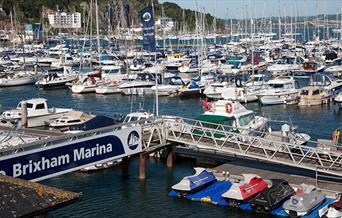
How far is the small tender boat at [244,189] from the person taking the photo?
26331mm

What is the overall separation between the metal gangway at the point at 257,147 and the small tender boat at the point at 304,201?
62.2 inches

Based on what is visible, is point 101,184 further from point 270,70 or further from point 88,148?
point 270,70

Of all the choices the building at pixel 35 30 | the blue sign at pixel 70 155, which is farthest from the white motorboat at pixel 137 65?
the building at pixel 35 30

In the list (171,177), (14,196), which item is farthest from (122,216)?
(14,196)

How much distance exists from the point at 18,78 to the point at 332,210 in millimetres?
63028

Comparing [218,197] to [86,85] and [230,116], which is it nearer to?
[230,116]

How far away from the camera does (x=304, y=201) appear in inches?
990

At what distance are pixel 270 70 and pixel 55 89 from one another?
28.6m

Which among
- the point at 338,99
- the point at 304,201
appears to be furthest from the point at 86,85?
the point at 304,201

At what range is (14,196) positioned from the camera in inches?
473

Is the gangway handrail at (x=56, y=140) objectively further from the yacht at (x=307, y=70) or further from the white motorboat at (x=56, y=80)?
the yacht at (x=307, y=70)

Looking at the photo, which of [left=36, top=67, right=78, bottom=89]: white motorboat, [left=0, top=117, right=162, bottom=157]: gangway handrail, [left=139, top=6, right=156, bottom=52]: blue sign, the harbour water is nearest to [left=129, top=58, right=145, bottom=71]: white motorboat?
[left=36, top=67, right=78, bottom=89]: white motorboat

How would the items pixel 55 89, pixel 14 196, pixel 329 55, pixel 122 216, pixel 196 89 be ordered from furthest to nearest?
1. pixel 329 55
2. pixel 55 89
3. pixel 196 89
4. pixel 122 216
5. pixel 14 196

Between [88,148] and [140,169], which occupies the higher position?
[88,148]
